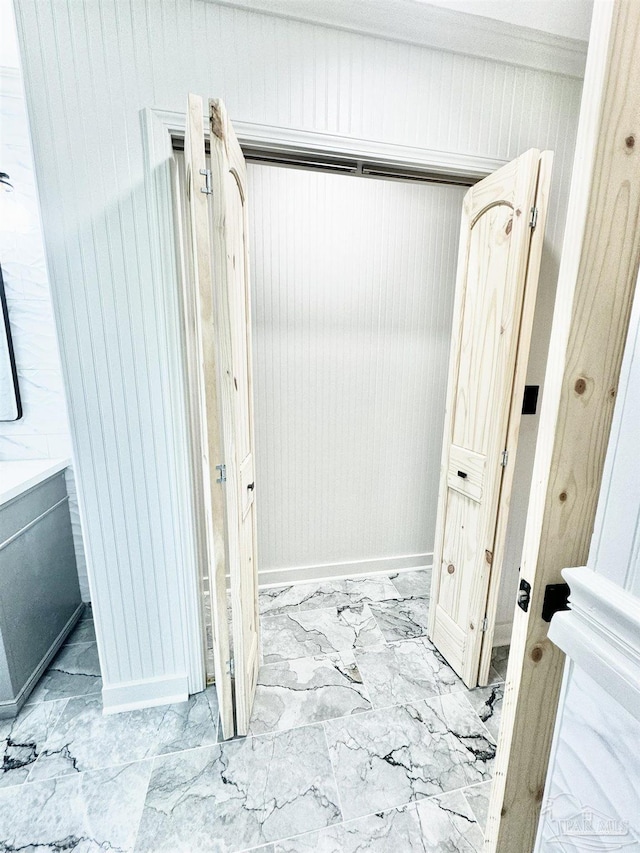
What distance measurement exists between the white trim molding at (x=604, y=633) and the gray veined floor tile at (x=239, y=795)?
1.13m

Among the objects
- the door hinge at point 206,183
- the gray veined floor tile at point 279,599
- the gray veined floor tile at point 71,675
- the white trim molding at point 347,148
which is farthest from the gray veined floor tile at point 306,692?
the white trim molding at point 347,148

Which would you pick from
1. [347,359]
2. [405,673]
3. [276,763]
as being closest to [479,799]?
[405,673]

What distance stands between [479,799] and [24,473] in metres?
2.26

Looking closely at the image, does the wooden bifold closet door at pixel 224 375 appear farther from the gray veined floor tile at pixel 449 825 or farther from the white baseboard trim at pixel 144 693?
the gray veined floor tile at pixel 449 825

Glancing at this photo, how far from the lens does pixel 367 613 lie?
7.13ft

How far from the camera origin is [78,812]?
1180mm

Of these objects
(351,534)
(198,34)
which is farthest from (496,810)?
(198,34)

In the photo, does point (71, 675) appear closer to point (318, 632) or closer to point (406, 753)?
point (318, 632)

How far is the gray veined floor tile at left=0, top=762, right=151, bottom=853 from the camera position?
1104 mm

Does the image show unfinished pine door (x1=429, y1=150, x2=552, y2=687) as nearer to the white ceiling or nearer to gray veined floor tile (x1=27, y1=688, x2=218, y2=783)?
the white ceiling

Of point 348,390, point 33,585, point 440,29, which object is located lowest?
point 33,585

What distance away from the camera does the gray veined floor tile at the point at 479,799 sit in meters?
1.17

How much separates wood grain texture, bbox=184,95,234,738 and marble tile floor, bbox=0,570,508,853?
0.21 metres

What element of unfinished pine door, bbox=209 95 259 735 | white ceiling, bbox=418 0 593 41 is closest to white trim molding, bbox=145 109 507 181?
unfinished pine door, bbox=209 95 259 735
